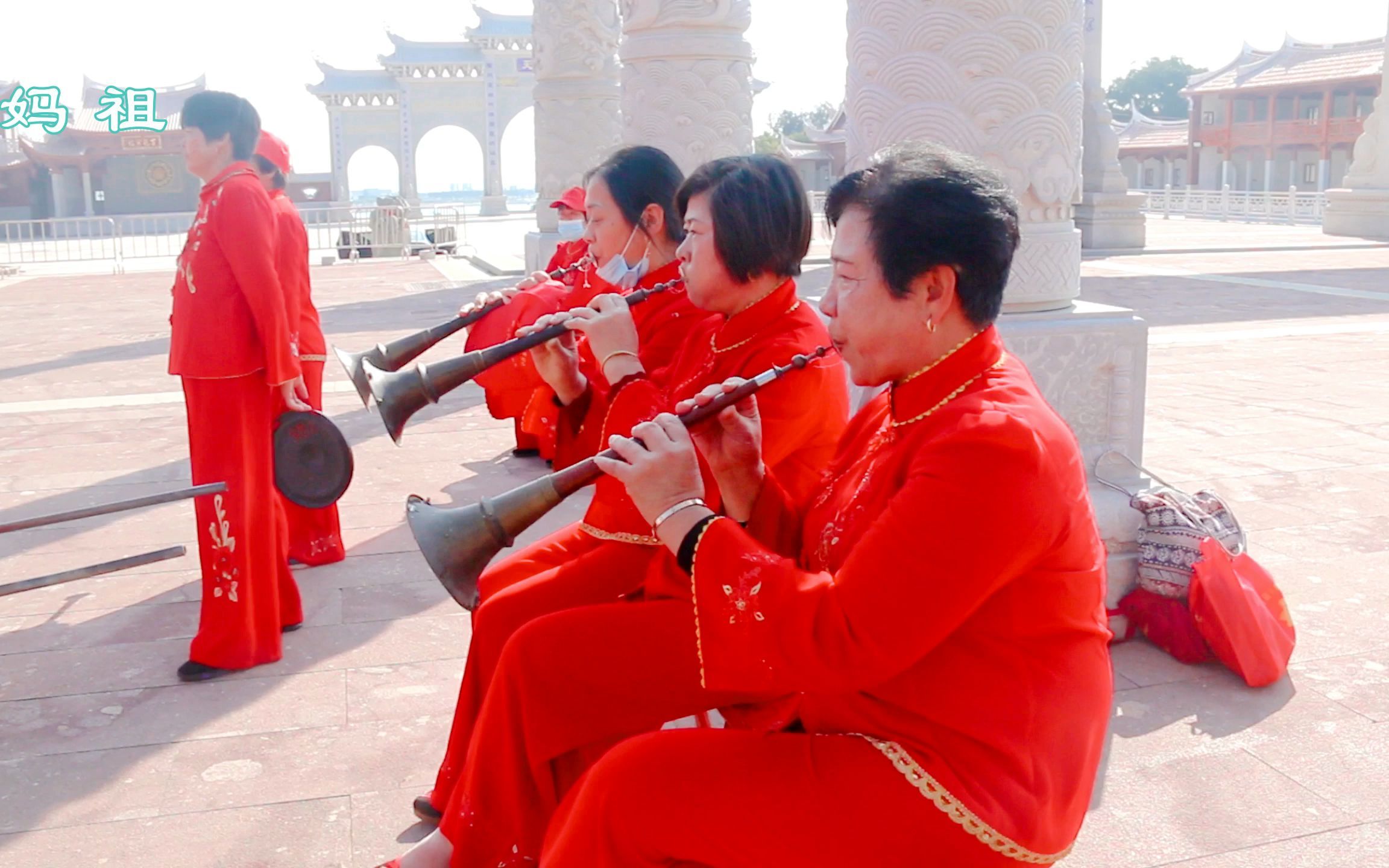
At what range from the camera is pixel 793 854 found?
1615mm

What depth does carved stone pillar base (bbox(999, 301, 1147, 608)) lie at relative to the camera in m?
3.76

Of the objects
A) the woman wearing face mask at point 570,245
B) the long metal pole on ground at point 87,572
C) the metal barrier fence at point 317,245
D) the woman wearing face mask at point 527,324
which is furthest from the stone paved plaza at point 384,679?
the metal barrier fence at point 317,245

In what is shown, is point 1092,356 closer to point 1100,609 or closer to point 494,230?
point 1100,609

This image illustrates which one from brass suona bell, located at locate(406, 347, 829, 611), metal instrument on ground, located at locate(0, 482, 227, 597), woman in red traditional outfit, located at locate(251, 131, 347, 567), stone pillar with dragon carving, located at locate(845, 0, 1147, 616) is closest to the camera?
brass suona bell, located at locate(406, 347, 829, 611)

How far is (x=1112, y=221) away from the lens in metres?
19.2

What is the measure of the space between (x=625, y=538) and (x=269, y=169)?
2503 mm

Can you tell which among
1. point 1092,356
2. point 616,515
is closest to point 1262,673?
point 1092,356

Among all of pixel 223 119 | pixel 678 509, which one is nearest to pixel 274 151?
pixel 223 119

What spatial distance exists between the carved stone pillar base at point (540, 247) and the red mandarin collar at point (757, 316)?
1052cm

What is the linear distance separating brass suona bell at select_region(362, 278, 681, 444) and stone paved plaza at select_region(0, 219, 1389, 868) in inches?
32.3

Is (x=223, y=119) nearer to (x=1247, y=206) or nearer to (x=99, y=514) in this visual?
(x=99, y=514)
